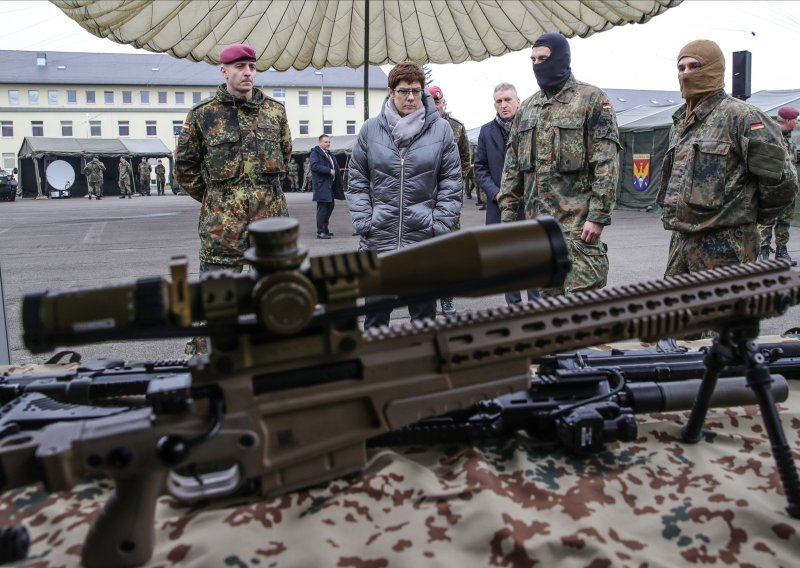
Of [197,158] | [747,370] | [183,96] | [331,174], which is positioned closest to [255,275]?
[747,370]

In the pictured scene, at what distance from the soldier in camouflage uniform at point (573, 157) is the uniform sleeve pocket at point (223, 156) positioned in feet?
5.86

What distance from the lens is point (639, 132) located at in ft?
51.4

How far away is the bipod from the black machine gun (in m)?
0.02

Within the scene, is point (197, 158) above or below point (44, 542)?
above

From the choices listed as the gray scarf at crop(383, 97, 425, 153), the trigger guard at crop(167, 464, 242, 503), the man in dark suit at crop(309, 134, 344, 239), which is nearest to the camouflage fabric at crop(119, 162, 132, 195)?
the man in dark suit at crop(309, 134, 344, 239)

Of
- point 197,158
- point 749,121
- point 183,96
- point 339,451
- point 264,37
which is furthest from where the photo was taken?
point 183,96

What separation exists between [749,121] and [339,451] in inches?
118

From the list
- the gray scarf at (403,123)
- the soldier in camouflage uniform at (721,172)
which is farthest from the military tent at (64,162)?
the soldier in camouflage uniform at (721,172)

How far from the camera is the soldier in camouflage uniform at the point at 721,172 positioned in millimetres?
3346

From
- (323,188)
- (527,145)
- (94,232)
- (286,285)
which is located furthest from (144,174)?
(286,285)

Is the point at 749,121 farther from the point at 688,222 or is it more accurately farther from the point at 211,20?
the point at 211,20

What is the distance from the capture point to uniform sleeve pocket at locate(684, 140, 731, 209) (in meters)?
3.42

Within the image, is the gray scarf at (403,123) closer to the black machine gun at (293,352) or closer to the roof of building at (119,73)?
the black machine gun at (293,352)

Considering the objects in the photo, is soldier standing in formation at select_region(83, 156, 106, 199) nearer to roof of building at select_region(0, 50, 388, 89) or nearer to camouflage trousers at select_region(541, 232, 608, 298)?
roof of building at select_region(0, 50, 388, 89)
